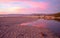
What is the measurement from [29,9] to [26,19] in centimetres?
15

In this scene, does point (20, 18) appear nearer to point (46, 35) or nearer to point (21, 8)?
point (21, 8)

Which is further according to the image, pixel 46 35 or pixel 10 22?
pixel 10 22

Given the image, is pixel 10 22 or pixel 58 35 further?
pixel 10 22

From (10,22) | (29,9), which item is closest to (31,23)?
(29,9)

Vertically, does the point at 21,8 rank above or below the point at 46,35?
above

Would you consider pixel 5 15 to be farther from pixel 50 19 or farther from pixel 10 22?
pixel 50 19

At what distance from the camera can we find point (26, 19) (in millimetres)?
1696

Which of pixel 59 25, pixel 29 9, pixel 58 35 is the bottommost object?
→ pixel 58 35

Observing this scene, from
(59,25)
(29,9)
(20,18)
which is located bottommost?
(59,25)

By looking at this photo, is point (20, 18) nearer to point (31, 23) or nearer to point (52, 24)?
point (31, 23)

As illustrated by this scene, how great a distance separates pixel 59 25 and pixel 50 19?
150 millimetres

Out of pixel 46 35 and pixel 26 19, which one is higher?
pixel 26 19

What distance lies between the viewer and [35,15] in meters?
1.66

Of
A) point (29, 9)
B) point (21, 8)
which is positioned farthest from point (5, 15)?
point (29, 9)
